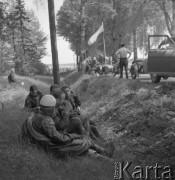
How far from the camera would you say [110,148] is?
7273 millimetres

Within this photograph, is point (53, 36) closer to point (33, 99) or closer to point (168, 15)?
point (33, 99)

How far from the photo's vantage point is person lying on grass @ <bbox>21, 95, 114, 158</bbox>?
6.14 metres

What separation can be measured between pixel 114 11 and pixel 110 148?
41.6 m

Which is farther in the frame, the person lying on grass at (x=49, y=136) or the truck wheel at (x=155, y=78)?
the truck wheel at (x=155, y=78)

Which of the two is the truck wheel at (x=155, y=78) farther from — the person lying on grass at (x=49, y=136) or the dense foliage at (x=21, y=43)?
the dense foliage at (x=21, y=43)

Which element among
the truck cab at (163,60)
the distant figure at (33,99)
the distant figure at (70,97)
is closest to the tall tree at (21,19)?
the truck cab at (163,60)

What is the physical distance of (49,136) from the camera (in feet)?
20.3

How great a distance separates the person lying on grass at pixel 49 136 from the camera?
20.2ft

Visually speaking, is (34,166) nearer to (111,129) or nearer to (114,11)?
(111,129)

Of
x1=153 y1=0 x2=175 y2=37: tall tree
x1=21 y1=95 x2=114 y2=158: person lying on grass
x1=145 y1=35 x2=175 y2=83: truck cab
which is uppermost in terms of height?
x1=153 y1=0 x2=175 y2=37: tall tree

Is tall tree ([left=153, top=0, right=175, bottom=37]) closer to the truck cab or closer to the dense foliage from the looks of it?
the truck cab

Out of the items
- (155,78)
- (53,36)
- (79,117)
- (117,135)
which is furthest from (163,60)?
(79,117)

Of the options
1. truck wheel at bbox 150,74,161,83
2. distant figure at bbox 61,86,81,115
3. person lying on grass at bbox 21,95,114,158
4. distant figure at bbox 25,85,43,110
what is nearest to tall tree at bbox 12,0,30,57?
truck wheel at bbox 150,74,161,83

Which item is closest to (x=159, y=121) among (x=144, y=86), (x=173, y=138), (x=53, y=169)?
(x=173, y=138)
